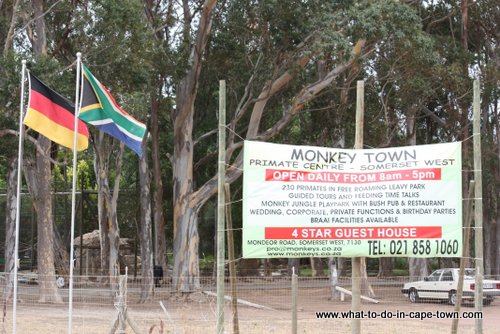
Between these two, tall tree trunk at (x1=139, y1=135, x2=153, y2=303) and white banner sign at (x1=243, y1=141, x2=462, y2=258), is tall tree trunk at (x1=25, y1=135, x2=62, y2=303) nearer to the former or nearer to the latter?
tall tree trunk at (x1=139, y1=135, x2=153, y2=303)

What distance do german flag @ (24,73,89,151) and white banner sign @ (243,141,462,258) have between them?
345 cm

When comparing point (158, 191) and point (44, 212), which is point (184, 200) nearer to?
point (44, 212)

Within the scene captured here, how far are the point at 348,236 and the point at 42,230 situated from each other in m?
18.7

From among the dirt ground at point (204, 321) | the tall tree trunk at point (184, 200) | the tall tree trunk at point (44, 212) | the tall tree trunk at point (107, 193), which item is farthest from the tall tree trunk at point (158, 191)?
the dirt ground at point (204, 321)

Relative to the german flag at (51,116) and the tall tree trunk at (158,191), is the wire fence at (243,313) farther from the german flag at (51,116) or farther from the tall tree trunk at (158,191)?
the german flag at (51,116)

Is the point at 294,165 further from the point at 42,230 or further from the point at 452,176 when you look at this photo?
the point at 42,230

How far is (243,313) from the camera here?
22344 mm

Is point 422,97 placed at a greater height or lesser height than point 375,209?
greater

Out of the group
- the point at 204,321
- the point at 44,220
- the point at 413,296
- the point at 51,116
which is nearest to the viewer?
the point at 51,116

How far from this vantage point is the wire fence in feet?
51.1

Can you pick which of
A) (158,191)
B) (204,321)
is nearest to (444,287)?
(204,321)

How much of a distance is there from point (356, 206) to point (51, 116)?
17.1 feet

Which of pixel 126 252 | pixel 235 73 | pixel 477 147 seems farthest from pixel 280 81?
pixel 126 252

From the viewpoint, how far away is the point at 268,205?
10.1m
